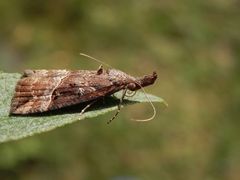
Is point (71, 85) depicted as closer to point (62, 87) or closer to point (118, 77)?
point (62, 87)

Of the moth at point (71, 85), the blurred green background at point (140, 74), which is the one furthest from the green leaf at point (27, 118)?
the blurred green background at point (140, 74)

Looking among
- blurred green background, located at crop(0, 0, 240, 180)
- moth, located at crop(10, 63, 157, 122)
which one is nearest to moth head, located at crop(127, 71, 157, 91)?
moth, located at crop(10, 63, 157, 122)

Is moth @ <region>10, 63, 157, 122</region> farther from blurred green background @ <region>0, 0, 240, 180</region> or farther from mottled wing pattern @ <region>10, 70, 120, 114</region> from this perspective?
blurred green background @ <region>0, 0, 240, 180</region>

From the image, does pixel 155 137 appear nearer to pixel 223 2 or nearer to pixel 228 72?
pixel 228 72

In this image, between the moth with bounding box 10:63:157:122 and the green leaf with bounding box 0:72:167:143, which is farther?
the moth with bounding box 10:63:157:122

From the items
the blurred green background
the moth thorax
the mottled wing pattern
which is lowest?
the blurred green background

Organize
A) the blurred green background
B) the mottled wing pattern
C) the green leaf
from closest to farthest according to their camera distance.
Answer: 1. the green leaf
2. the mottled wing pattern
3. the blurred green background
